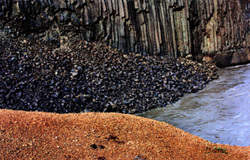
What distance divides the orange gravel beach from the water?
1.44m

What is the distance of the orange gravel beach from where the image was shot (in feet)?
13.3

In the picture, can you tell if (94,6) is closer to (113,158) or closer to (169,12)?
(169,12)

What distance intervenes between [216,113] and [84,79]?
4.76 m

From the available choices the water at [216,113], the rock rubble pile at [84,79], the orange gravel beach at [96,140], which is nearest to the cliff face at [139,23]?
the rock rubble pile at [84,79]

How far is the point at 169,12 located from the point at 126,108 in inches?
292

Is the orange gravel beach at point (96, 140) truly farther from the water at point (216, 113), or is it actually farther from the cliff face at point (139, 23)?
the cliff face at point (139, 23)

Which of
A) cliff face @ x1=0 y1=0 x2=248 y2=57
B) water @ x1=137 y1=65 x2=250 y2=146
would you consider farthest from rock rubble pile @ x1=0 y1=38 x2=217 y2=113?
cliff face @ x1=0 y1=0 x2=248 y2=57

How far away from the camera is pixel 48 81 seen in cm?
889

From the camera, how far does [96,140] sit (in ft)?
14.8

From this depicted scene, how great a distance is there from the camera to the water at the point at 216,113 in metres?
6.49

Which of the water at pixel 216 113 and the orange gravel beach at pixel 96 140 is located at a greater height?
the orange gravel beach at pixel 96 140

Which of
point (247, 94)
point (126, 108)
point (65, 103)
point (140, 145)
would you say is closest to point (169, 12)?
point (247, 94)

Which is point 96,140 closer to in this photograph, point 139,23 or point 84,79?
point 84,79

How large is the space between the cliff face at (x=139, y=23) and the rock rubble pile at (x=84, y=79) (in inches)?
26.6
